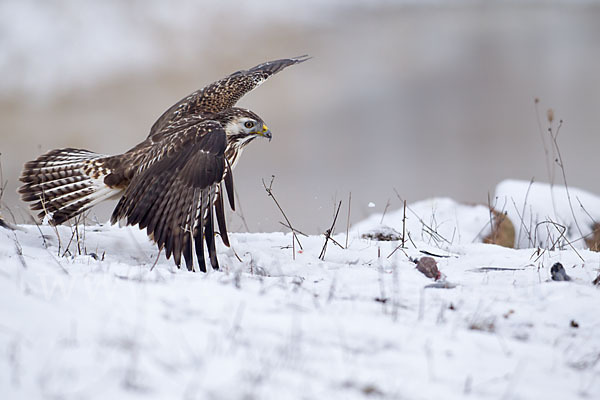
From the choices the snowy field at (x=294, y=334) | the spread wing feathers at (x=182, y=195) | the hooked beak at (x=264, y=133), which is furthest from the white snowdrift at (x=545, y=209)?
the spread wing feathers at (x=182, y=195)

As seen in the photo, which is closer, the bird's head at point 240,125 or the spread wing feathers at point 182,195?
the spread wing feathers at point 182,195

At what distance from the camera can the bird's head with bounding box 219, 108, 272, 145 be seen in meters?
5.15

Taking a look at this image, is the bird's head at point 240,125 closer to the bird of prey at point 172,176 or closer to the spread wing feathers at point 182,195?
the bird of prey at point 172,176

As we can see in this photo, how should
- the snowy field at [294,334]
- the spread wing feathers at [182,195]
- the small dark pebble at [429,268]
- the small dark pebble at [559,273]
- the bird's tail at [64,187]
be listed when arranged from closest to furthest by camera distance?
the snowy field at [294,334], the small dark pebble at [559,273], the small dark pebble at [429,268], the spread wing feathers at [182,195], the bird's tail at [64,187]

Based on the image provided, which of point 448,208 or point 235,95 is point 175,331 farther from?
point 448,208

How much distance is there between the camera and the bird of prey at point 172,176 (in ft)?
13.4

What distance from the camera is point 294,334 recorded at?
245cm

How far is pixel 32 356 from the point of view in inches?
81.0

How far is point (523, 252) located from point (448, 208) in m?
2.93

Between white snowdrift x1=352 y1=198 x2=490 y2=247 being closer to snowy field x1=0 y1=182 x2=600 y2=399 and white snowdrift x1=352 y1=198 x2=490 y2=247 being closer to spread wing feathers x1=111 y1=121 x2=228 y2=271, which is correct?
spread wing feathers x1=111 y1=121 x2=228 y2=271

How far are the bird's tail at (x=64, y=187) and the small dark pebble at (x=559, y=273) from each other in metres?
3.21

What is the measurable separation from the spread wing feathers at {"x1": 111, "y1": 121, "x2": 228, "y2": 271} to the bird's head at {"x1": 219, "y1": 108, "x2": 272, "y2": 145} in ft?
2.49

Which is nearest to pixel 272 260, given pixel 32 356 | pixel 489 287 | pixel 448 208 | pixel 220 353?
pixel 489 287

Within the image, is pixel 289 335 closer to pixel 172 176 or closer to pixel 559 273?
pixel 559 273
